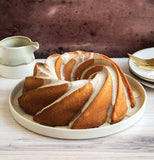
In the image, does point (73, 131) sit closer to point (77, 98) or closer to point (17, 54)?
point (77, 98)

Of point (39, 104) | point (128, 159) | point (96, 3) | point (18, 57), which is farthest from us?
point (96, 3)

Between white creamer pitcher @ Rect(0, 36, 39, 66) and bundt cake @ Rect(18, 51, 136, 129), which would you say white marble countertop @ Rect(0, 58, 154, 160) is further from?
white creamer pitcher @ Rect(0, 36, 39, 66)

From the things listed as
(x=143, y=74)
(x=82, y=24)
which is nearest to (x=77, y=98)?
(x=143, y=74)

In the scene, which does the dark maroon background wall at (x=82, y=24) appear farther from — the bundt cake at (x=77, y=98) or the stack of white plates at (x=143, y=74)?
the bundt cake at (x=77, y=98)

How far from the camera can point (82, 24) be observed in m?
1.16

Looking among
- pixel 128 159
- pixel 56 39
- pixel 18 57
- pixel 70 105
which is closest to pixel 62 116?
pixel 70 105

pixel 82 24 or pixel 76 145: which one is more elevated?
pixel 82 24

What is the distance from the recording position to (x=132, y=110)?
0.83 metres

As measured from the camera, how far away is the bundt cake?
2.43 feet

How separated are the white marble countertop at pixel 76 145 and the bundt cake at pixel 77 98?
5 centimetres

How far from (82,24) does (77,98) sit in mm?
506

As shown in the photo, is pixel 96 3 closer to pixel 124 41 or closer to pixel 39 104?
pixel 124 41

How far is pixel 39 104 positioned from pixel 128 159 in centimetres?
29

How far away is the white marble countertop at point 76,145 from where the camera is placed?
26.9 inches
